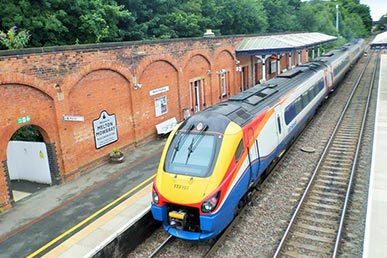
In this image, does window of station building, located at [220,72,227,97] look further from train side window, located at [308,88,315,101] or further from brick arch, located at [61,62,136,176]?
brick arch, located at [61,62,136,176]

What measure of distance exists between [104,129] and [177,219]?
6.96m

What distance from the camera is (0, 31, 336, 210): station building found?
10586 mm

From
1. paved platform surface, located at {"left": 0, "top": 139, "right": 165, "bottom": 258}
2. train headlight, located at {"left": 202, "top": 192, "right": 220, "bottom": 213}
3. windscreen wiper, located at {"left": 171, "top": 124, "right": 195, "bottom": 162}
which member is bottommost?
paved platform surface, located at {"left": 0, "top": 139, "right": 165, "bottom": 258}

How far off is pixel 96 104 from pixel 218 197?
742 centimetres

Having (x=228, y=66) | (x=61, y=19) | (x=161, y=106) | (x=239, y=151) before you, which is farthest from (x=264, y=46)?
(x=239, y=151)

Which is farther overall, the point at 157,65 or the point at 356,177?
the point at 157,65

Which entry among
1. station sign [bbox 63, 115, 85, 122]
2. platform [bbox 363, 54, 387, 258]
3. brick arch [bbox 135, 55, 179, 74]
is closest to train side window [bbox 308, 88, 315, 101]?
platform [bbox 363, 54, 387, 258]

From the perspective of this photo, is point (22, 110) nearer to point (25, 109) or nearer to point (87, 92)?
point (25, 109)

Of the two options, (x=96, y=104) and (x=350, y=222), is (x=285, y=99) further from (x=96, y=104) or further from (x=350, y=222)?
(x=96, y=104)

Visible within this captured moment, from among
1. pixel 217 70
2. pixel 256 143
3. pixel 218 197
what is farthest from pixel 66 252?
pixel 217 70

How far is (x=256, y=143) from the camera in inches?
378

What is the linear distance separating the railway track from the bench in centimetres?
707

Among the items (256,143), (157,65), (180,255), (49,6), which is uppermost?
(49,6)

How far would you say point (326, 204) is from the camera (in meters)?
10.0
